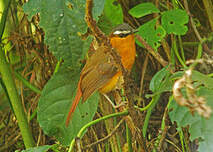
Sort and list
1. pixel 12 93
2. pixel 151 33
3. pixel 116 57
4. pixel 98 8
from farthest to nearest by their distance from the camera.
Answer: pixel 151 33, pixel 12 93, pixel 98 8, pixel 116 57

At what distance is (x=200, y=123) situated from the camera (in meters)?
0.92

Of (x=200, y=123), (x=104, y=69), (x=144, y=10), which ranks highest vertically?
(x=144, y=10)

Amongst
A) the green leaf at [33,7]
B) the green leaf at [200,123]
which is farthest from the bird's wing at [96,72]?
the green leaf at [200,123]

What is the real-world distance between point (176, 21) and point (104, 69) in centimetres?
39

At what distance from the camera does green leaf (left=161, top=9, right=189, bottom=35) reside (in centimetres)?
143

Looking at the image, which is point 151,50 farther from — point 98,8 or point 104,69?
point 98,8

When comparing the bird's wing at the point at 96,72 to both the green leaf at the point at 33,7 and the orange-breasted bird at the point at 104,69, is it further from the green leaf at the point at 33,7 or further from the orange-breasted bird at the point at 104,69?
the green leaf at the point at 33,7

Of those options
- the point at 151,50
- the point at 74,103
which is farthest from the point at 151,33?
the point at 74,103

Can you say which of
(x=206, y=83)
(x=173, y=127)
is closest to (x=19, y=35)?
(x=173, y=127)

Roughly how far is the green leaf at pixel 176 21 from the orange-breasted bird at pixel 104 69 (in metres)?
0.22

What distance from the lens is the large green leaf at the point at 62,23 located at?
103 centimetres

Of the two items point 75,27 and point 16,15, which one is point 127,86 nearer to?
point 75,27

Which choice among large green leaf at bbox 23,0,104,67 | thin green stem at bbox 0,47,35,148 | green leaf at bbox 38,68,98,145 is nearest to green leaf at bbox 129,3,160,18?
green leaf at bbox 38,68,98,145

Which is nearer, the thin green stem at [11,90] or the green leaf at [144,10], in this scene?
the thin green stem at [11,90]
